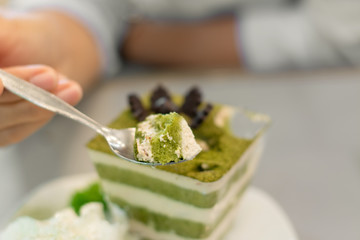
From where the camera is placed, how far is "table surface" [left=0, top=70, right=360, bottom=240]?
3.39 feet

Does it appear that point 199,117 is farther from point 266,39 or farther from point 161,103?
point 266,39

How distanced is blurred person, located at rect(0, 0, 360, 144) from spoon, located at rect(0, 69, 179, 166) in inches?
27.6

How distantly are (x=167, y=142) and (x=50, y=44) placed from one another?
72 cm

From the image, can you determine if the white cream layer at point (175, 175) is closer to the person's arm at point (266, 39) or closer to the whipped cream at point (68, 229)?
the whipped cream at point (68, 229)

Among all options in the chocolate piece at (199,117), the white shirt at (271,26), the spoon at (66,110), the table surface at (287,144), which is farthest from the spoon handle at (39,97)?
the white shirt at (271,26)

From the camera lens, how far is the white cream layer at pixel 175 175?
648mm

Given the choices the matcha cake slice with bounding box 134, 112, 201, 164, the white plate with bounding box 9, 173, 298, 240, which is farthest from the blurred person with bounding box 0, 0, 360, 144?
the matcha cake slice with bounding box 134, 112, 201, 164

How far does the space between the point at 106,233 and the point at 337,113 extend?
0.99 metres

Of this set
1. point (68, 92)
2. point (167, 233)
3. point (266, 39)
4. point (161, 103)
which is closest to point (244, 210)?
point (167, 233)

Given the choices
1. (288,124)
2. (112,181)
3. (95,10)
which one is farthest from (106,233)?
(95,10)

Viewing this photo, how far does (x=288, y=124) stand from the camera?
1312mm

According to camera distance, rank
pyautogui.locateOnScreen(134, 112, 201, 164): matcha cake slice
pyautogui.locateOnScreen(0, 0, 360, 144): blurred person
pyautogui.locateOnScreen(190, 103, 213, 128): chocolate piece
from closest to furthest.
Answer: pyautogui.locateOnScreen(134, 112, 201, 164): matcha cake slice, pyautogui.locateOnScreen(190, 103, 213, 128): chocolate piece, pyautogui.locateOnScreen(0, 0, 360, 144): blurred person

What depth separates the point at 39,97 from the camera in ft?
2.08

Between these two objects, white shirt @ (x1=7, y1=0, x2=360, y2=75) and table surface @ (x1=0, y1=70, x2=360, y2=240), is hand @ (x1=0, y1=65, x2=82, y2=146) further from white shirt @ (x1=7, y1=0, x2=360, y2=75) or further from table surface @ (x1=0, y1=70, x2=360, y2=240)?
white shirt @ (x1=7, y1=0, x2=360, y2=75)
